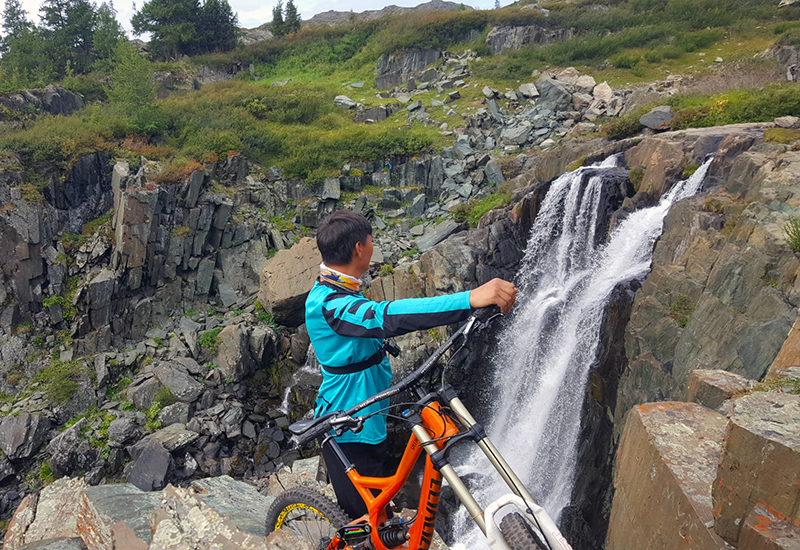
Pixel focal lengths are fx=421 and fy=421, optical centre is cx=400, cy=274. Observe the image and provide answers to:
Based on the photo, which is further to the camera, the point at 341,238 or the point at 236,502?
the point at 236,502

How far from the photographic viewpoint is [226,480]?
248 inches

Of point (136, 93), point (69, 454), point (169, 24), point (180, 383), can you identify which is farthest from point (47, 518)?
point (169, 24)

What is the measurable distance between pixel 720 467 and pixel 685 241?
7.48 metres

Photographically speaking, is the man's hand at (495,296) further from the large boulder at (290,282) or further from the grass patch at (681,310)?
the large boulder at (290,282)

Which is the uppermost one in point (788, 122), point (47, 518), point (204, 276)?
point (788, 122)

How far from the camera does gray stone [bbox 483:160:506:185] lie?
18922mm

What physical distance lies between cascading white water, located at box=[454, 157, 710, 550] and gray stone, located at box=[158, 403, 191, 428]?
867cm

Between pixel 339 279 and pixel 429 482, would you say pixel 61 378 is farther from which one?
pixel 429 482

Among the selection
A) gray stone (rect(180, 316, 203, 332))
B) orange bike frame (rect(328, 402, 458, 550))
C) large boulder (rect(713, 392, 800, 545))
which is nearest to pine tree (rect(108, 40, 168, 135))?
gray stone (rect(180, 316, 203, 332))

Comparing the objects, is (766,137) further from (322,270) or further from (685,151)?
(322,270)

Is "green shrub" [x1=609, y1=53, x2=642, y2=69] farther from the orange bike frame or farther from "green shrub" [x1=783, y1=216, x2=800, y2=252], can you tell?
the orange bike frame

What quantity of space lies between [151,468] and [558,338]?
1120 centimetres

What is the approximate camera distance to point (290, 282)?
50.5ft

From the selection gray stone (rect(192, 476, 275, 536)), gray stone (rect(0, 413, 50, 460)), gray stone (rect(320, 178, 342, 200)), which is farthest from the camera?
gray stone (rect(320, 178, 342, 200))
